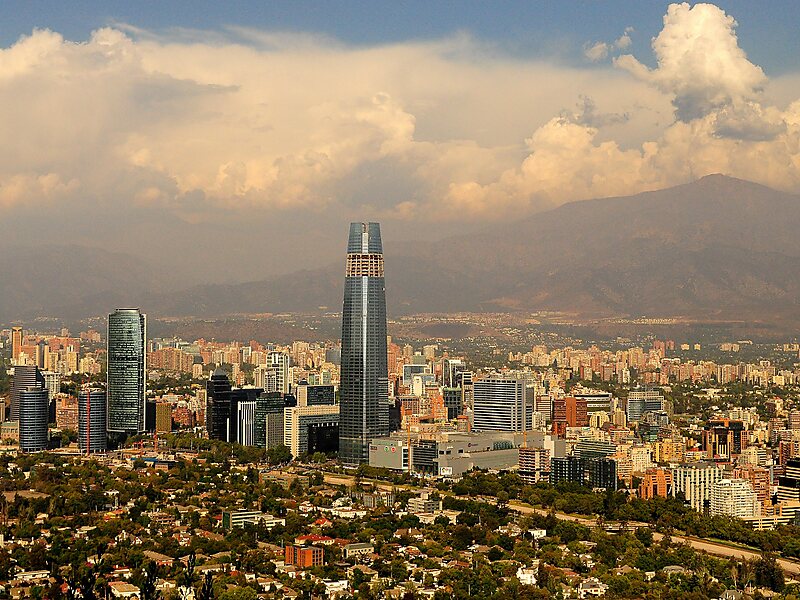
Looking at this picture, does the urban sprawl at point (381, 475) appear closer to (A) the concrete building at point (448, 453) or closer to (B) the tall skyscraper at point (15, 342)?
(A) the concrete building at point (448, 453)

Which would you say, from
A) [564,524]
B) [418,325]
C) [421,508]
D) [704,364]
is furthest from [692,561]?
[418,325]

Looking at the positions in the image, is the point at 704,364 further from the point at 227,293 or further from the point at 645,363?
the point at 227,293

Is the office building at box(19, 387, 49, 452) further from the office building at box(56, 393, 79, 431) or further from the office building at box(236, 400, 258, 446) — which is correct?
the office building at box(236, 400, 258, 446)

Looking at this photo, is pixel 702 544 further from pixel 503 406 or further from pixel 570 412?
pixel 570 412

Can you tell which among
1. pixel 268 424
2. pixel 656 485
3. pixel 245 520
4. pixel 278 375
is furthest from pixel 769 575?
pixel 278 375

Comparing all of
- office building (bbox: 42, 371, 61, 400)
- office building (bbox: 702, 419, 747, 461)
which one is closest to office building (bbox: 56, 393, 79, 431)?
office building (bbox: 42, 371, 61, 400)

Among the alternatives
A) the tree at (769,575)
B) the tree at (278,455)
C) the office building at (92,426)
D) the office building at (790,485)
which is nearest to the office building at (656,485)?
the office building at (790,485)
